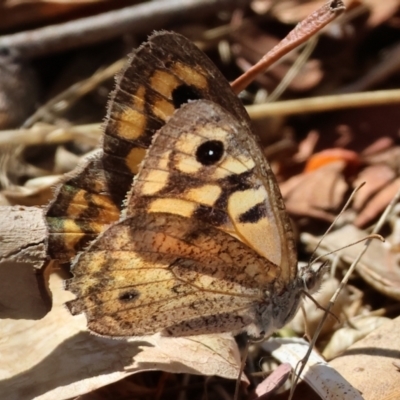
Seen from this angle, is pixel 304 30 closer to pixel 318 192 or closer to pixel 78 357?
pixel 318 192

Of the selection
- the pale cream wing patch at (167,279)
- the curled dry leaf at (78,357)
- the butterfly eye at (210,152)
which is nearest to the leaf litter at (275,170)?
the curled dry leaf at (78,357)

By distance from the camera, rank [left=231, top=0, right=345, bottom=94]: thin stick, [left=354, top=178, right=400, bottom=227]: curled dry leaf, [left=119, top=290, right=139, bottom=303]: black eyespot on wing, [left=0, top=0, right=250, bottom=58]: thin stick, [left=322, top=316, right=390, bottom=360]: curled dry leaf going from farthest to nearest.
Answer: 1. [left=0, top=0, right=250, bottom=58]: thin stick
2. [left=354, top=178, right=400, bottom=227]: curled dry leaf
3. [left=322, top=316, right=390, bottom=360]: curled dry leaf
4. [left=231, top=0, right=345, bottom=94]: thin stick
5. [left=119, top=290, right=139, bottom=303]: black eyespot on wing

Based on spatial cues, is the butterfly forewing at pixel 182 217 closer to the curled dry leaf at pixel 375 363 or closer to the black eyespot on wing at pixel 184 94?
the black eyespot on wing at pixel 184 94

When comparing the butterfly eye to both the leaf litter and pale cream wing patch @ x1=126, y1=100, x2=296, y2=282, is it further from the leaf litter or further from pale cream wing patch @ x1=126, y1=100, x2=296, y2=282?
the leaf litter

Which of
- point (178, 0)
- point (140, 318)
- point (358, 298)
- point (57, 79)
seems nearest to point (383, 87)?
point (178, 0)

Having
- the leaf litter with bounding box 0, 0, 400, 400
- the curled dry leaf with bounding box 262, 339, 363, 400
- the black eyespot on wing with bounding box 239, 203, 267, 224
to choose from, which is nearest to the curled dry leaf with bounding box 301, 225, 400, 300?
the leaf litter with bounding box 0, 0, 400, 400

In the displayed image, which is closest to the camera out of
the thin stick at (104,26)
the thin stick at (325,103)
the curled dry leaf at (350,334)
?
the curled dry leaf at (350,334)
